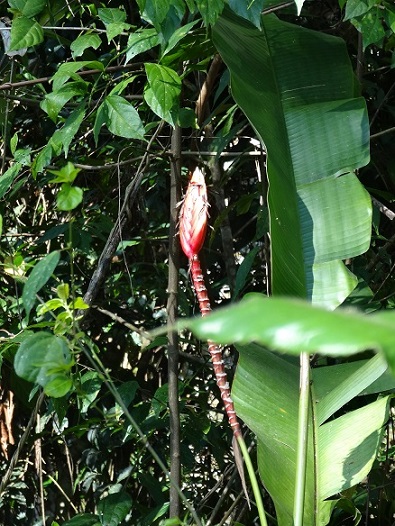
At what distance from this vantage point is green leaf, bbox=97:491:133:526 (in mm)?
1636

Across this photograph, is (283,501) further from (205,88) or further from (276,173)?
(205,88)

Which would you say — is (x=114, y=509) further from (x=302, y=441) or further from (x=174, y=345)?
(x=302, y=441)

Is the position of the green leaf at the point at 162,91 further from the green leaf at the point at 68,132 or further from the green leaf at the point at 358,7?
the green leaf at the point at 358,7

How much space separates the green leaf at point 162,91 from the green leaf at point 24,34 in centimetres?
24

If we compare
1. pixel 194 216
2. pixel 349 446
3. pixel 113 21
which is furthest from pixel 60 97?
pixel 349 446

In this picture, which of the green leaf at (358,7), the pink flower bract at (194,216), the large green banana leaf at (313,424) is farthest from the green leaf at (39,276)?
the green leaf at (358,7)

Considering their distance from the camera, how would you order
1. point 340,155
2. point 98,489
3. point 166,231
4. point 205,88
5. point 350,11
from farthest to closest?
1. point 98,489
2. point 166,231
3. point 205,88
4. point 340,155
5. point 350,11

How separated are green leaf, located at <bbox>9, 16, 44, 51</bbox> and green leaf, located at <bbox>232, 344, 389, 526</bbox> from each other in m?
0.69

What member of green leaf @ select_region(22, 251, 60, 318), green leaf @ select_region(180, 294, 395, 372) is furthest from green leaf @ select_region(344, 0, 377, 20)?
green leaf @ select_region(180, 294, 395, 372)

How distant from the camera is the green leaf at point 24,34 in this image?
1.45m

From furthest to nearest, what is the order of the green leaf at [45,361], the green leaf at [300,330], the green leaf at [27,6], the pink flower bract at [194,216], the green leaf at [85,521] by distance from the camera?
the green leaf at [85,521]
the green leaf at [27,6]
the pink flower bract at [194,216]
the green leaf at [45,361]
the green leaf at [300,330]

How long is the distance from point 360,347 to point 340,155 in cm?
113

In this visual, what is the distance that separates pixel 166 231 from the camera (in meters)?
2.18

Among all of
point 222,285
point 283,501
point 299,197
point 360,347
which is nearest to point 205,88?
point 299,197
